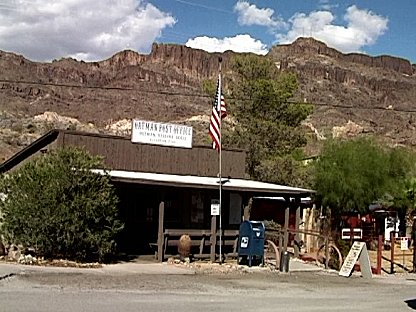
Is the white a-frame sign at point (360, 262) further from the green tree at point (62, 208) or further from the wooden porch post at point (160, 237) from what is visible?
the green tree at point (62, 208)

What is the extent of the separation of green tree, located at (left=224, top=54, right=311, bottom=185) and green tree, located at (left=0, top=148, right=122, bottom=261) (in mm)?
22198

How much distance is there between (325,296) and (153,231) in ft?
33.6

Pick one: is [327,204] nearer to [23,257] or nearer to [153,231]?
[153,231]

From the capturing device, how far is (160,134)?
89.1 feet

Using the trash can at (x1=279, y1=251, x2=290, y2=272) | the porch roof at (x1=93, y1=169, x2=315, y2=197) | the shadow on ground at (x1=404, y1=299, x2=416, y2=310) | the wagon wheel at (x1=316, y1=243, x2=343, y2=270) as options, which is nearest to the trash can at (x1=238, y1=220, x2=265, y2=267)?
the trash can at (x1=279, y1=251, x2=290, y2=272)

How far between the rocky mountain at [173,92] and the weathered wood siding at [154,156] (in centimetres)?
3727

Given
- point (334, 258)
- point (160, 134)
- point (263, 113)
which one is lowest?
point (334, 258)

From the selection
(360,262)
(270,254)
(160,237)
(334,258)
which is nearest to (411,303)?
(360,262)

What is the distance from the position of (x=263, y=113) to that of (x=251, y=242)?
2146 cm

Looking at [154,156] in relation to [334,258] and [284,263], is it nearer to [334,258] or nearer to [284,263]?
[284,263]

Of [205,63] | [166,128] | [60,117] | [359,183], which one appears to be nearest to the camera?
[166,128]

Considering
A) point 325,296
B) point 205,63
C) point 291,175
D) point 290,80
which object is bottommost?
point 325,296

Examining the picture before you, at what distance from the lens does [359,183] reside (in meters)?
37.4

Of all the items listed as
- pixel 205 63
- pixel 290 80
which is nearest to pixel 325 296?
pixel 290 80
